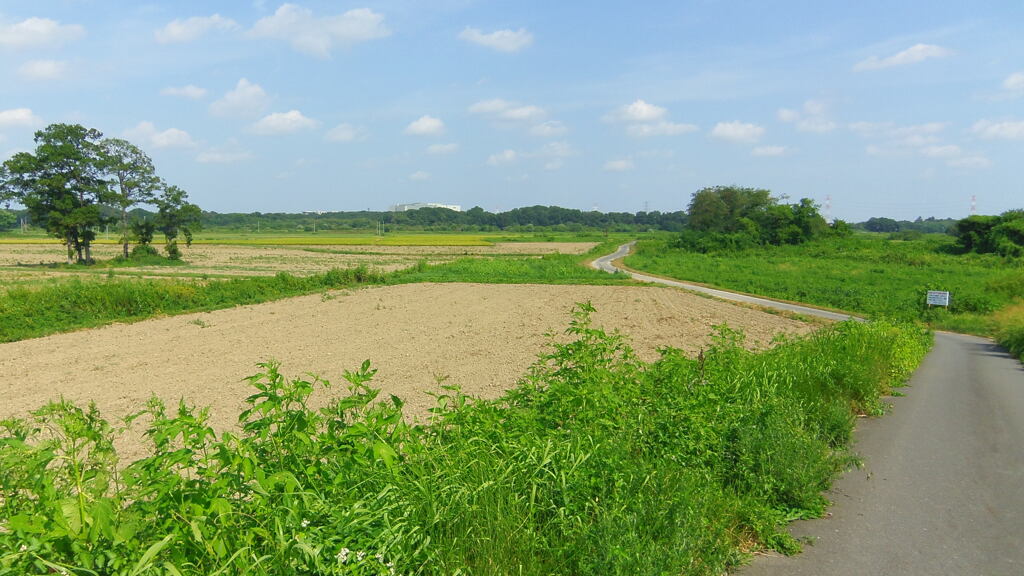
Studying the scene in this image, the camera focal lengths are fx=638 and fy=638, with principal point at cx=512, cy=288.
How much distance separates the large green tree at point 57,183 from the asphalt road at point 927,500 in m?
48.4

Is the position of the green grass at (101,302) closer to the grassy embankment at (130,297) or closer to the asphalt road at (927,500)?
the grassy embankment at (130,297)

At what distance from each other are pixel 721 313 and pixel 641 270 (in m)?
25.6

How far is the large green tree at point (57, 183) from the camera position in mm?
41812

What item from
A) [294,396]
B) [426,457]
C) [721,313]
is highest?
[294,396]

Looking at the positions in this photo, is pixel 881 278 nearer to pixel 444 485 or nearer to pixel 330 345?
pixel 330 345

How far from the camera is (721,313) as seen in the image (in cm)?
2823

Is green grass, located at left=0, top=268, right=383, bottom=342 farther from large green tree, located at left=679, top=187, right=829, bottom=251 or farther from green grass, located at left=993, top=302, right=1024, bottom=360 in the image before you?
large green tree, located at left=679, top=187, right=829, bottom=251

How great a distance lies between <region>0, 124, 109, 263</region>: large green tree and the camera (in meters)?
41.8

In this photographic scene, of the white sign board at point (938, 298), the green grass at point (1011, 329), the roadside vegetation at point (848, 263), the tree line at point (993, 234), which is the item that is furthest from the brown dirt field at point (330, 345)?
the tree line at point (993, 234)

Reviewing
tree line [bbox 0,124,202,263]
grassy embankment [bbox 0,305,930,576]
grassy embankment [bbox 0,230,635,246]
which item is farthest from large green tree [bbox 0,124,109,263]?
grassy embankment [bbox 0,305,930,576]

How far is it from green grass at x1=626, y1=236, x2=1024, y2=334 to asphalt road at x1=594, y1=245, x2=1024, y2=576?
552 inches

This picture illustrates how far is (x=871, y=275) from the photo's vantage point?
1752 inches

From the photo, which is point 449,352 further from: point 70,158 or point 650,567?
point 70,158

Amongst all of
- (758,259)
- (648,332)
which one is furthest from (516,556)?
(758,259)
